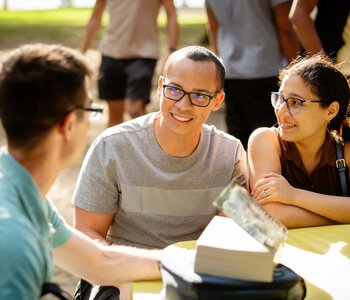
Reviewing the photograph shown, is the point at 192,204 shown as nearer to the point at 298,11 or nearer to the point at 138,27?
the point at 298,11

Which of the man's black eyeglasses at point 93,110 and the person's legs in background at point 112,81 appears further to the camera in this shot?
the person's legs in background at point 112,81

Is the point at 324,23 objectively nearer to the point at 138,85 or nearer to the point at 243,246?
the point at 138,85

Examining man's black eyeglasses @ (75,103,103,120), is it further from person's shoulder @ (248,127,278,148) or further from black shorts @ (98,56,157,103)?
black shorts @ (98,56,157,103)

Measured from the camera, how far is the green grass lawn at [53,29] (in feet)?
51.1

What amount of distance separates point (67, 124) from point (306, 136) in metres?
1.23

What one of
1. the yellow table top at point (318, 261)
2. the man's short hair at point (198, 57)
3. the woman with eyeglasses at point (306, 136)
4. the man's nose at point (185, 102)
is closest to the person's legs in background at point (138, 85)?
the woman with eyeglasses at point (306, 136)

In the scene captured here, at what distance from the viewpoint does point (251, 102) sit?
4.40 metres

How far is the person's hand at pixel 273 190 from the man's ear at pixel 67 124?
968mm

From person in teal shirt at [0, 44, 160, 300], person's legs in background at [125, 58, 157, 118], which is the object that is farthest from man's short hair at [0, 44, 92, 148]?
person's legs in background at [125, 58, 157, 118]

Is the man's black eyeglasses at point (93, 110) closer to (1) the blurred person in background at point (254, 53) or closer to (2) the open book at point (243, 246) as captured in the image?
(2) the open book at point (243, 246)

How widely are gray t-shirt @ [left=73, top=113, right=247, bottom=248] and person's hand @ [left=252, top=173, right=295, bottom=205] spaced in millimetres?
134

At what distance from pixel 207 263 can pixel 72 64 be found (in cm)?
56

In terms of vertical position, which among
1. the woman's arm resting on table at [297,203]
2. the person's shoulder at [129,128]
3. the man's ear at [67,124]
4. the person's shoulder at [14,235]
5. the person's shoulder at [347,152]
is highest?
the man's ear at [67,124]

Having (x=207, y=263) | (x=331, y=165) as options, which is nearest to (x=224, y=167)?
(x=331, y=165)
